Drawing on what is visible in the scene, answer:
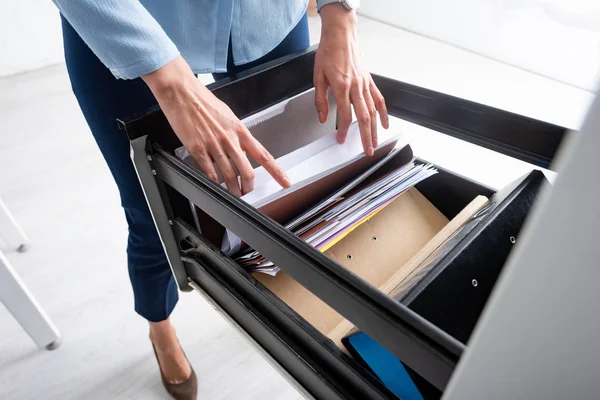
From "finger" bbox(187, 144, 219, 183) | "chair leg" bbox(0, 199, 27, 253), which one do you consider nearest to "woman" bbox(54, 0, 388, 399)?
"finger" bbox(187, 144, 219, 183)

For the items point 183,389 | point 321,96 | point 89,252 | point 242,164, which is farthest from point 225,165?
point 89,252

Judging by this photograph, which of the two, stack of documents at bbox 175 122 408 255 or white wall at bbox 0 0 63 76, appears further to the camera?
white wall at bbox 0 0 63 76

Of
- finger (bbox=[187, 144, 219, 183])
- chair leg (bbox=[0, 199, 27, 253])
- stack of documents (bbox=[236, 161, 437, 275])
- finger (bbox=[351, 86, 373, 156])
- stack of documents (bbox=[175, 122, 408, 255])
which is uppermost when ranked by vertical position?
finger (bbox=[187, 144, 219, 183])

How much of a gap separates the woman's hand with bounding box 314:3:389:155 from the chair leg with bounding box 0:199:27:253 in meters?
1.04

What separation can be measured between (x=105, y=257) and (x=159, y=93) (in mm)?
914

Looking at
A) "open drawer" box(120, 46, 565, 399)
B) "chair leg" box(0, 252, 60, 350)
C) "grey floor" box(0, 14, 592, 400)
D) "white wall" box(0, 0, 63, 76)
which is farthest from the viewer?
"white wall" box(0, 0, 63, 76)

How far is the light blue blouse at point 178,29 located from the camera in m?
0.45

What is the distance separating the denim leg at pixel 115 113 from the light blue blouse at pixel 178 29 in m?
0.10

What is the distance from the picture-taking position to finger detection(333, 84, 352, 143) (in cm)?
58

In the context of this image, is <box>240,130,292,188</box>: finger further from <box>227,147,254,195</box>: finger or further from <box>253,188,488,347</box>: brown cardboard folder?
<box>253,188,488,347</box>: brown cardboard folder

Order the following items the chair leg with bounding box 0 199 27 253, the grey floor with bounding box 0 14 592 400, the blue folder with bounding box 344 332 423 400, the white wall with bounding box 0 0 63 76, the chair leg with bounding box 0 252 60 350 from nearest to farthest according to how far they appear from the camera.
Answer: the blue folder with bounding box 344 332 423 400 < the chair leg with bounding box 0 252 60 350 < the grey floor with bounding box 0 14 592 400 < the chair leg with bounding box 0 199 27 253 < the white wall with bounding box 0 0 63 76

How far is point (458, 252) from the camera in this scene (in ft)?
1.44

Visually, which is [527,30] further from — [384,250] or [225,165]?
[225,165]

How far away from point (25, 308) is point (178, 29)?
2.40 feet
